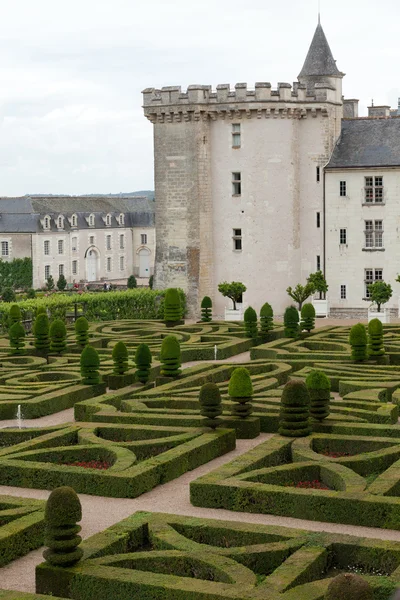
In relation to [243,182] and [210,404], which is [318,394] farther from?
[243,182]

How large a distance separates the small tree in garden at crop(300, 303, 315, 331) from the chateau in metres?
11.8

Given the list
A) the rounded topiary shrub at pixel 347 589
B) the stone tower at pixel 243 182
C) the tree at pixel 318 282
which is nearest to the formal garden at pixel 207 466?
the rounded topiary shrub at pixel 347 589

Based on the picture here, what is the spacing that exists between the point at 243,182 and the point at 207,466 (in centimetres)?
3218

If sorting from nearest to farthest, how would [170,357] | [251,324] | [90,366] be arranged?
1. [90,366]
2. [170,357]
3. [251,324]

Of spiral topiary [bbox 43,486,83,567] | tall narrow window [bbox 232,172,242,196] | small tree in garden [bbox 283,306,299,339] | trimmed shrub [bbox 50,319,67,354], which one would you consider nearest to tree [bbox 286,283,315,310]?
tall narrow window [bbox 232,172,242,196]

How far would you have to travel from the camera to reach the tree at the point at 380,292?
44.9 metres

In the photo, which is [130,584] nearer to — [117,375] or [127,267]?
[117,375]

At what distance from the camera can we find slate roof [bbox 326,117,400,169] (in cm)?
4938

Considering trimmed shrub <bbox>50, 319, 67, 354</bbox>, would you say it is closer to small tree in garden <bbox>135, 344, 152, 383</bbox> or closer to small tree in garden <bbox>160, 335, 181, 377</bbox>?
small tree in garden <bbox>160, 335, 181, 377</bbox>

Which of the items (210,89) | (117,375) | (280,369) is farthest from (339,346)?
(210,89)

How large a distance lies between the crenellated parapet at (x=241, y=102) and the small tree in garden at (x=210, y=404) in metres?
30.5

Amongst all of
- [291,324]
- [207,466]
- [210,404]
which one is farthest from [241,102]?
[207,466]

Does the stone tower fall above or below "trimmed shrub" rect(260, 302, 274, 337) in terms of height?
above

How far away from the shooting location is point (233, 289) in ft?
157
